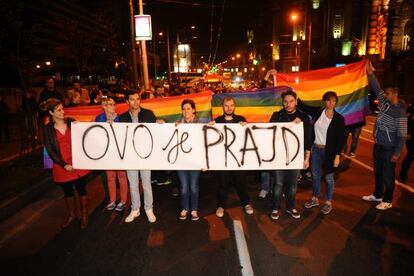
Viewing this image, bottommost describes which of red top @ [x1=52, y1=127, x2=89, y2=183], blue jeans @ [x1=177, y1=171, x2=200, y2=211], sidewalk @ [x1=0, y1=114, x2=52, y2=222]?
sidewalk @ [x1=0, y1=114, x2=52, y2=222]

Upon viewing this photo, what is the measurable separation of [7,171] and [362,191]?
732cm

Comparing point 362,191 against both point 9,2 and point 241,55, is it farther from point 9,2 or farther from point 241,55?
point 241,55

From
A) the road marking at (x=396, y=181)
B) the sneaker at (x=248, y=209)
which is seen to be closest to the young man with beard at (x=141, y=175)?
the sneaker at (x=248, y=209)

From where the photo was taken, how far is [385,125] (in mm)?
5203

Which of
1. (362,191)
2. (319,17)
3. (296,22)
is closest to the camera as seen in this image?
(362,191)

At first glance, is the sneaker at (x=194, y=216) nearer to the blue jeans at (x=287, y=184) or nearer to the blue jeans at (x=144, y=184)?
the blue jeans at (x=144, y=184)

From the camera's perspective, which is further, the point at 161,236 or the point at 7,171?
the point at 7,171

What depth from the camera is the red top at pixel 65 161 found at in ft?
16.0

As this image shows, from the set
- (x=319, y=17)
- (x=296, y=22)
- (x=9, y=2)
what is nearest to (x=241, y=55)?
(x=296, y=22)

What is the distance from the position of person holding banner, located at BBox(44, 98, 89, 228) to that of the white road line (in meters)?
2.25

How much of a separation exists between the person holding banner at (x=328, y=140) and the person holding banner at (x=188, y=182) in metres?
1.83

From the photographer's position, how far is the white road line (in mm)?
3787

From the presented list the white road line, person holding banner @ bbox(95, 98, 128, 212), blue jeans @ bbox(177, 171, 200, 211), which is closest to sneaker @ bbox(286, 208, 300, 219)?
the white road line

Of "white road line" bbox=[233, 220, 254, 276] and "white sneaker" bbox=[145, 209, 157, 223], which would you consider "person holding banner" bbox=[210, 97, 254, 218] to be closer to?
"white road line" bbox=[233, 220, 254, 276]
